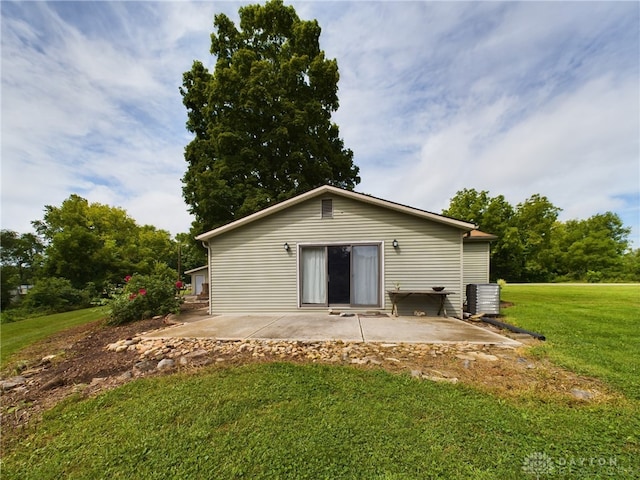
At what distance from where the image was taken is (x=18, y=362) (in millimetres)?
4301

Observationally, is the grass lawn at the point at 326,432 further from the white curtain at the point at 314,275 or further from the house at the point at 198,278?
the house at the point at 198,278

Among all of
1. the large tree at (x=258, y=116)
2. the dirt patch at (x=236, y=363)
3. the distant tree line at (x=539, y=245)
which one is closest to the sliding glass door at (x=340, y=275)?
the dirt patch at (x=236, y=363)

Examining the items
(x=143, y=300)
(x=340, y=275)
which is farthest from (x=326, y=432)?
(x=143, y=300)

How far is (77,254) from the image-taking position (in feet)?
65.5

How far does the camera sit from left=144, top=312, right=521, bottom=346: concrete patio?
481cm

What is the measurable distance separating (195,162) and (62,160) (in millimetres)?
5905

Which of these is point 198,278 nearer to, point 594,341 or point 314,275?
point 314,275

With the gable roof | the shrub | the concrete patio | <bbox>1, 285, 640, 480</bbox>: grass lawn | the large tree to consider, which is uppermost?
the large tree

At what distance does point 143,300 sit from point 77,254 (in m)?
18.4

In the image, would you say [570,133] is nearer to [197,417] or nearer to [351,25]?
[351,25]

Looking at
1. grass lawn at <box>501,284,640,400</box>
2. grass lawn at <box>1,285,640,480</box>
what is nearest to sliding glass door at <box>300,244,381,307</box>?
grass lawn at <box>501,284,640,400</box>

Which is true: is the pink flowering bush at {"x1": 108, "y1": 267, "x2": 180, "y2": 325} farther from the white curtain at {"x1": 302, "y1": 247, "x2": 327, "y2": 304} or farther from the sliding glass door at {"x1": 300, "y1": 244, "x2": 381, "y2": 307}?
the sliding glass door at {"x1": 300, "y1": 244, "x2": 381, "y2": 307}

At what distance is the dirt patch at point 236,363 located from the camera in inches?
114

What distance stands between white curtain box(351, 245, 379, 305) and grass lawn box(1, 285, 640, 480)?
14.5 ft
